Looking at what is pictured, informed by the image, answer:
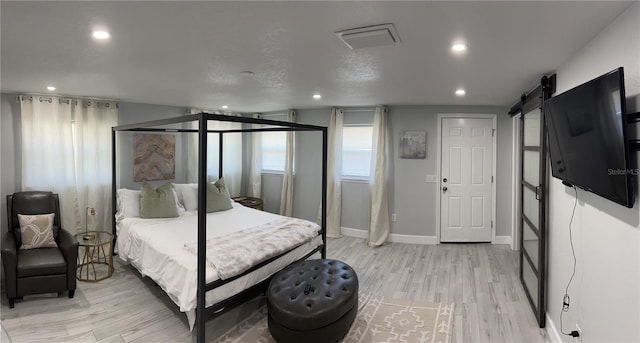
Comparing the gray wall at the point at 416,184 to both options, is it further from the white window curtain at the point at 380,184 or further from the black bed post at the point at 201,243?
the black bed post at the point at 201,243

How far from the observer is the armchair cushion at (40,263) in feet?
10.5

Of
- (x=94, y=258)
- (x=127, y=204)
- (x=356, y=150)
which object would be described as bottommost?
(x=94, y=258)

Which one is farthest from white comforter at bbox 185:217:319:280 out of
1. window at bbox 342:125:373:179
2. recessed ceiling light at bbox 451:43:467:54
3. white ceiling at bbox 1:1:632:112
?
recessed ceiling light at bbox 451:43:467:54

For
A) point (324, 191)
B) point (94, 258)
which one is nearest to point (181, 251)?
point (324, 191)

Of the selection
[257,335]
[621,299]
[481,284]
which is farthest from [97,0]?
[481,284]

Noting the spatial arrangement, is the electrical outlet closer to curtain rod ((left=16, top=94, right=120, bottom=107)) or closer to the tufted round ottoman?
the tufted round ottoman

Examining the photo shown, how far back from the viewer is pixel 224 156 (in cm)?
629

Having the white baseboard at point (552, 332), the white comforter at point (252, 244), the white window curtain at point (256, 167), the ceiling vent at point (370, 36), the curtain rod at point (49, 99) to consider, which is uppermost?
the curtain rod at point (49, 99)

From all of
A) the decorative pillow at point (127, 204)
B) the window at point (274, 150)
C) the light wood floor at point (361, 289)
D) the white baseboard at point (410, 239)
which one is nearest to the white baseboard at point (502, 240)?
the light wood floor at point (361, 289)

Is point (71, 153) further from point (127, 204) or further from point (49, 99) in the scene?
point (127, 204)

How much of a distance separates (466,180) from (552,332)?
2847mm

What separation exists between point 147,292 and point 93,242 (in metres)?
0.91

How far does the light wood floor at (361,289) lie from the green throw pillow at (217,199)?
1217 mm

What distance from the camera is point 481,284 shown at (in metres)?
3.80
